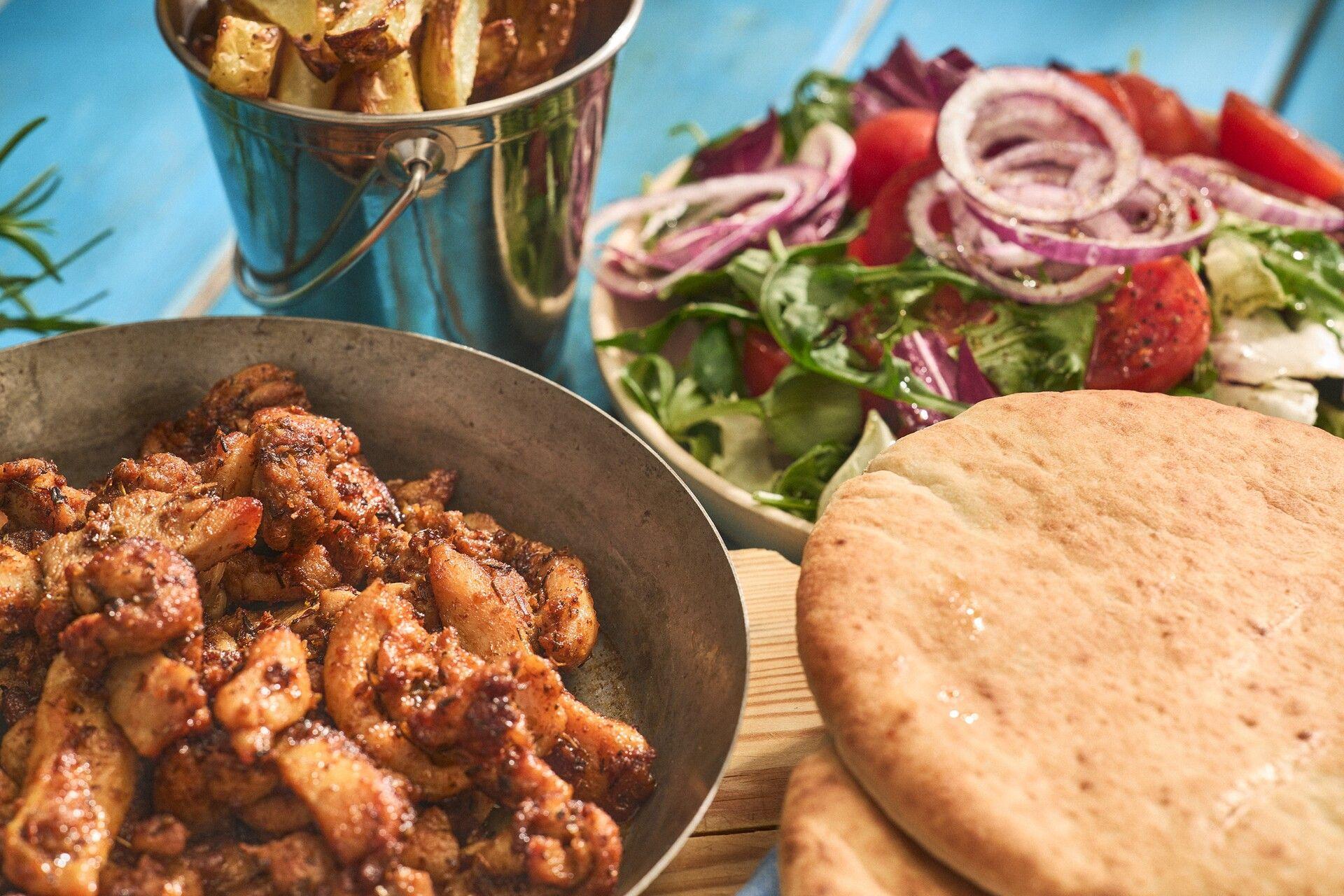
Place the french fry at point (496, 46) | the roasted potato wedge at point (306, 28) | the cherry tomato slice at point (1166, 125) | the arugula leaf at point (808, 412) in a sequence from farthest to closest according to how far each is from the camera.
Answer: the cherry tomato slice at point (1166, 125) → the arugula leaf at point (808, 412) → the french fry at point (496, 46) → the roasted potato wedge at point (306, 28)

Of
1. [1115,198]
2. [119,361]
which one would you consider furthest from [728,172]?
[119,361]

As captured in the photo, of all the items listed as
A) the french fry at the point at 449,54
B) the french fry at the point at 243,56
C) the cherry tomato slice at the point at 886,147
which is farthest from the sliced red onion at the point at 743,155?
the french fry at the point at 243,56

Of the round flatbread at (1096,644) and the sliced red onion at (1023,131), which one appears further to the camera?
the sliced red onion at (1023,131)

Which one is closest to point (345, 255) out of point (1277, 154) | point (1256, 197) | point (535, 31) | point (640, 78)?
point (535, 31)

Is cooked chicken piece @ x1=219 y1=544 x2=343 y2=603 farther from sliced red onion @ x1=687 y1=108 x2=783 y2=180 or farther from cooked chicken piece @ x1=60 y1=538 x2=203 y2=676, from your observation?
sliced red onion @ x1=687 y1=108 x2=783 y2=180

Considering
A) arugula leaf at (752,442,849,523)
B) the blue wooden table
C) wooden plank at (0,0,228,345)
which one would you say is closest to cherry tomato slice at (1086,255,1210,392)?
arugula leaf at (752,442,849,523)

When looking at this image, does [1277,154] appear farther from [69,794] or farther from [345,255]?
[69,794]

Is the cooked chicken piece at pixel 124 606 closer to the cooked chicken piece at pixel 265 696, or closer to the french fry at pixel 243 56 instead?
the cooked chicken piece at pixel 265 696
